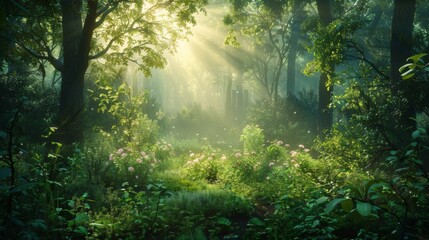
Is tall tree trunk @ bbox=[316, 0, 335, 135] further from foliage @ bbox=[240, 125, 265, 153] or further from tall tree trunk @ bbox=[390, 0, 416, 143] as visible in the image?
tall tree trunk @ bbox=[390, 0, 416, 143]

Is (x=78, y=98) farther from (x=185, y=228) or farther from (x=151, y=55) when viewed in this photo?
(x=185, y=228)

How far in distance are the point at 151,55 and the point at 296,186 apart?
776 cm

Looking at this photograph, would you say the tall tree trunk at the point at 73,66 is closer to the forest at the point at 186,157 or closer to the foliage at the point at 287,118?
the forest at the point at 186,157

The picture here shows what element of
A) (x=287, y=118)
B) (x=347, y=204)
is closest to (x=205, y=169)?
(x=347, y=204)

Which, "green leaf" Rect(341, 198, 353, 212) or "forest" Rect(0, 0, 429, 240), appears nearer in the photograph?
"green leaf" Rect(341, 198, 353, 212)

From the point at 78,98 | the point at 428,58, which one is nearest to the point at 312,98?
the point at 428,58

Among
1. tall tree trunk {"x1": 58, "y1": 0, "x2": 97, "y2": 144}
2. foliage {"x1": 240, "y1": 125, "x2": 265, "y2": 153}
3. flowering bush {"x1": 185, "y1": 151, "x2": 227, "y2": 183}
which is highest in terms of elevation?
tall tree trunk {"x1": 58, "y1": 0, "x2": 97, "y2": 144}

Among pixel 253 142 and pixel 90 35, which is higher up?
pixel 90 35

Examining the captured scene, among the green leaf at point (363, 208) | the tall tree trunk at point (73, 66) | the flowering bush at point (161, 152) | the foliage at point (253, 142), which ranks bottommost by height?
the green leaf at point (363, 208)

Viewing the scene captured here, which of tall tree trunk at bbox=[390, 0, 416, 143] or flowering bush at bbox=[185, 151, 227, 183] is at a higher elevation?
tall tree trunk at bbox=[390, 0, 416, 143]

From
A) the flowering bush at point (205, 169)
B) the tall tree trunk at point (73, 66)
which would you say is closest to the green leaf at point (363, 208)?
the flowering bush at point (205, 169)

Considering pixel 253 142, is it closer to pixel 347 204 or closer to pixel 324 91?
pixel 324 91

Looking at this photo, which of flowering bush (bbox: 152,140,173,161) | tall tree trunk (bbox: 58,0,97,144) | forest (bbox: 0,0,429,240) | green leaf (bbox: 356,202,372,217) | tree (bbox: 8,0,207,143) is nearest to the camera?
green leaf (bbox: 356,202,372,217)

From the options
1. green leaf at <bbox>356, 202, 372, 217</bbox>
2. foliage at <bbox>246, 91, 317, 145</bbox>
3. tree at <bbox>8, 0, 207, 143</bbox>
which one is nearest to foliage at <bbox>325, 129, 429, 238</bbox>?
green leaf at <bbox>356, 202, 372, 217</bbox>
